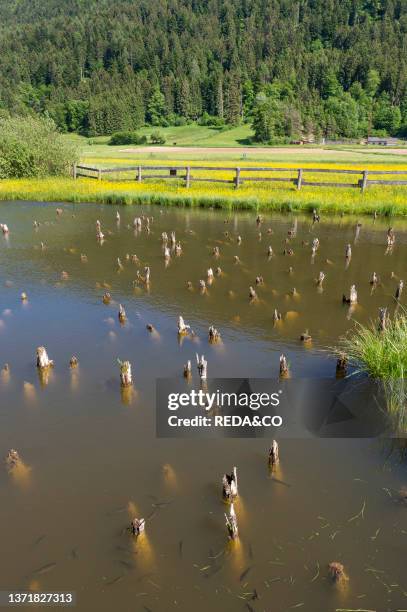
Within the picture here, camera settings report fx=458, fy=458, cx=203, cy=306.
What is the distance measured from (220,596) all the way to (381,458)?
328cm

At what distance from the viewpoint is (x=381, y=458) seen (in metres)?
6.84

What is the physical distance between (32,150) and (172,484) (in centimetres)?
3756

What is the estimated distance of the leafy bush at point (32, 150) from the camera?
123ft

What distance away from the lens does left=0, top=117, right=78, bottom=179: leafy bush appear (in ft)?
123

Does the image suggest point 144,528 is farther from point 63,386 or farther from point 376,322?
point 376,322

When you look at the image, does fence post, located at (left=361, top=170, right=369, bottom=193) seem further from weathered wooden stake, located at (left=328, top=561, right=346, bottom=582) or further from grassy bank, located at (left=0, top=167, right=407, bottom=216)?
weathered wooden stake, located at (left=328, top=561, right=346, bottom=582)

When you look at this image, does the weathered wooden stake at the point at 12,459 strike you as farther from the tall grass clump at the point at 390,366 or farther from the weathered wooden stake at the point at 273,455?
the tall grass clump at the point at 390,366

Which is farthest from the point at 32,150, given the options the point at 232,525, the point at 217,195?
the point at 232,525

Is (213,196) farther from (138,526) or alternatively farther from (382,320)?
(138,526)

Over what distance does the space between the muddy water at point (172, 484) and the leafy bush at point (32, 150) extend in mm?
29150

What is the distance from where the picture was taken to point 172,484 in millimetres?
6359

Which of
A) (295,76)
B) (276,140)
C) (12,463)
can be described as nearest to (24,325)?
(12,463)

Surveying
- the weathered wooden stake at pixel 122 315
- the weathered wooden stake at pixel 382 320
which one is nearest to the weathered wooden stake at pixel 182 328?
the weathered wooden stake at pixel 122 315


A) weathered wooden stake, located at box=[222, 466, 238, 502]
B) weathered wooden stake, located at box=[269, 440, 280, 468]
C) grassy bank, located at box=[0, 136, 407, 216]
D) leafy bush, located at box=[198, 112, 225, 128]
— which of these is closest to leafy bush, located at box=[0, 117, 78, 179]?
grassy bank, located at box=[0, 136, 407, 216]
